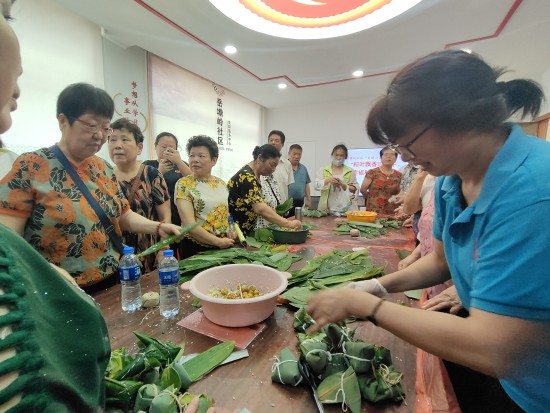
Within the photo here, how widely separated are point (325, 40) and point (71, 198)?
352 centimetres

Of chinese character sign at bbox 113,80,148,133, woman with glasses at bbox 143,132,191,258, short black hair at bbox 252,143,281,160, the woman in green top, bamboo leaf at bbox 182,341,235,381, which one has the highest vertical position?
chinese character sign at bbox 113,80,148,133

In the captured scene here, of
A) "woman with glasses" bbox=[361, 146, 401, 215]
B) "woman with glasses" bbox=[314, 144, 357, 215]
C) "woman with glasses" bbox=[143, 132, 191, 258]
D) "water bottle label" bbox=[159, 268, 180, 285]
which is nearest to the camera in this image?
"water bottle label" bbox=[159, 268, 180, 285]

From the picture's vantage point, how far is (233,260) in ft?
5.10

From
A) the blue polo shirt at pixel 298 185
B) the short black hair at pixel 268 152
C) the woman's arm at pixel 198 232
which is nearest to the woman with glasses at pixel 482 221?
the woman's arm at pixel 198 232

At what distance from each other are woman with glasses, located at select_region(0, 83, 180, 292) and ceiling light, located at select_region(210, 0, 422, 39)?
6.52 ft

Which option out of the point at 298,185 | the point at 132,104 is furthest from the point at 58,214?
the point at 298,185

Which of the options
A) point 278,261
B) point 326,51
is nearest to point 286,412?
point 278,261

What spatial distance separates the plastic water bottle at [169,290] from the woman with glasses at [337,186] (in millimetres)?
3100

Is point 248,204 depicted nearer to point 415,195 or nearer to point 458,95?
point 415,195

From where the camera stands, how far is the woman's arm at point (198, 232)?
74.1 inches

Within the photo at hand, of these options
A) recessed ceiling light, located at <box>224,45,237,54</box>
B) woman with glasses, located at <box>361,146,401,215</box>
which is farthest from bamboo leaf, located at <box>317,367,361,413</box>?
recessed ceiling light, located at <box>224,45,237,54</box>

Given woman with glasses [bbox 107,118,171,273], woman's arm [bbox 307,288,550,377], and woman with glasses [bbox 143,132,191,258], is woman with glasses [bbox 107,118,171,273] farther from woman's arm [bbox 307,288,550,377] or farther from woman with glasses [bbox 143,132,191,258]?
woman's arm [bbox 307,288,550,377]

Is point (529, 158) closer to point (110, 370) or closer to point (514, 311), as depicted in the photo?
point (514, 311)

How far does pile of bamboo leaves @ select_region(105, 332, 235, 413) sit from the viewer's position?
1.93ft
